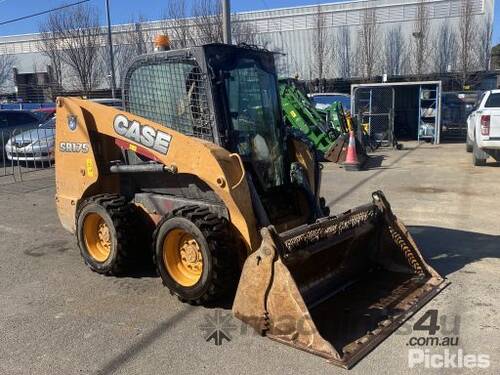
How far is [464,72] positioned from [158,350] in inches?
1202

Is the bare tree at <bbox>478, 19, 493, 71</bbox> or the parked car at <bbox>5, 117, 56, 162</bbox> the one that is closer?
the parked car at <bbox>5, 117, 56, 162</bbox>

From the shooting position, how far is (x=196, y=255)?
15.3 ft

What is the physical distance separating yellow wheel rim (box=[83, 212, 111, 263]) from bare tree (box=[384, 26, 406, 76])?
2957 cm

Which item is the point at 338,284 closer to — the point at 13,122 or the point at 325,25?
the point at 13,122

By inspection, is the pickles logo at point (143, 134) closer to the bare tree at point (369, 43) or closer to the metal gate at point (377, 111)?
the metal gate at point (377, 111)

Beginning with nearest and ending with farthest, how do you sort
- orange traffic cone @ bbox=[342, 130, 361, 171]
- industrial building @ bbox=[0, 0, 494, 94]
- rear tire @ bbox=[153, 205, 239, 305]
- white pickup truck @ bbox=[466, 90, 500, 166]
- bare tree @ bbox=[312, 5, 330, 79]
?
rear tire @ bbox=[153, 205, 239, 305]
white pickup truck @ bbox=[466, 90, 500, 166]
orange traffic cone @ bbox=[342, 130, 361, 171]
industrial building @ bbox=[0, 0, 494, 94]
bare tree @ bbox=[312, 5, 330, 79]

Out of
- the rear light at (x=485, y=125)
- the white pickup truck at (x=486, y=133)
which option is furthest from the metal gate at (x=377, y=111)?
the rear light at (x=485, y=125)

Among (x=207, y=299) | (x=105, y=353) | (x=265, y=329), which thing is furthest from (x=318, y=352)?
(x=105, y=353)

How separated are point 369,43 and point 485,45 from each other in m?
6.56

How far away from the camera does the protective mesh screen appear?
4.83m

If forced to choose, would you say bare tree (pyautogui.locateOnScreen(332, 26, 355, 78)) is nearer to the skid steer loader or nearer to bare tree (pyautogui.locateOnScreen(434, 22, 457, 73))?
bare tree (pyautogui.locateOnScreen(434, 22, 457, 73))

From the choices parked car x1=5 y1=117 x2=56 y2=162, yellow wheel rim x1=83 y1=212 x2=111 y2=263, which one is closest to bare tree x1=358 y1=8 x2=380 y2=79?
parked car x1=5 y1=117 x2=56 y2=162

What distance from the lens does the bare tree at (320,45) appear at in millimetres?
33406

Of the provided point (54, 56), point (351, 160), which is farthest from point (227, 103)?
point (54, 56)
